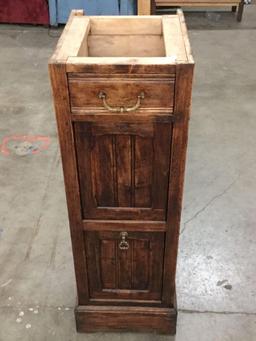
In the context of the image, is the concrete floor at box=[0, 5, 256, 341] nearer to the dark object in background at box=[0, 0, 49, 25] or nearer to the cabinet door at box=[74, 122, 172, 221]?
the cabinet door at box=[74, 122, 172, 221]

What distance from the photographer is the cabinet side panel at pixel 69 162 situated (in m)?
1.12

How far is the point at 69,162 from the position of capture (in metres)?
1.26

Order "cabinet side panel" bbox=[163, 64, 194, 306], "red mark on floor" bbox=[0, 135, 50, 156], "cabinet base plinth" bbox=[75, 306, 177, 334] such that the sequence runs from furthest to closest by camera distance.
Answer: "red mark on floor" bbox=[0, 135, 50, 156] < "cabinet base plinth" bbox=[75, 306, 177, 334] < "cabinet side panel" bbox=[163, 64, 194, 306]

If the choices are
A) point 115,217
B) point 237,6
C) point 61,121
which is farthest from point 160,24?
point 237,6

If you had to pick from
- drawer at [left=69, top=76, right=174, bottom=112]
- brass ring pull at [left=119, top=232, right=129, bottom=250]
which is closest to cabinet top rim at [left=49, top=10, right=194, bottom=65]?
drawer at [left=69, top=76, right=174, bottom=112]

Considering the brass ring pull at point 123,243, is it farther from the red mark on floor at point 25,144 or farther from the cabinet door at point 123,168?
the red mark on floor at point 25,144

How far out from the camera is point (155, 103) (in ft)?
3.77

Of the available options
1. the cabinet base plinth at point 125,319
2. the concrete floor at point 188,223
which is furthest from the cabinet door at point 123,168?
the concrete floor at point 188,223

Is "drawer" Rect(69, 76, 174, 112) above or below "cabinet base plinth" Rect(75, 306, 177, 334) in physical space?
above

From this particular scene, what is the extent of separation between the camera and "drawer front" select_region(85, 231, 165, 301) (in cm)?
146

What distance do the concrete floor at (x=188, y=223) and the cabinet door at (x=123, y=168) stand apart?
66 centimetres

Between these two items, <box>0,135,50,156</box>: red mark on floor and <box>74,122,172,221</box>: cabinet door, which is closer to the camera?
<box>74,122,172,221</box>: cabinet door

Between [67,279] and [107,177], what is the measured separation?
2.79ft

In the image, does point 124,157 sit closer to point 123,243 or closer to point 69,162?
point 69,162
